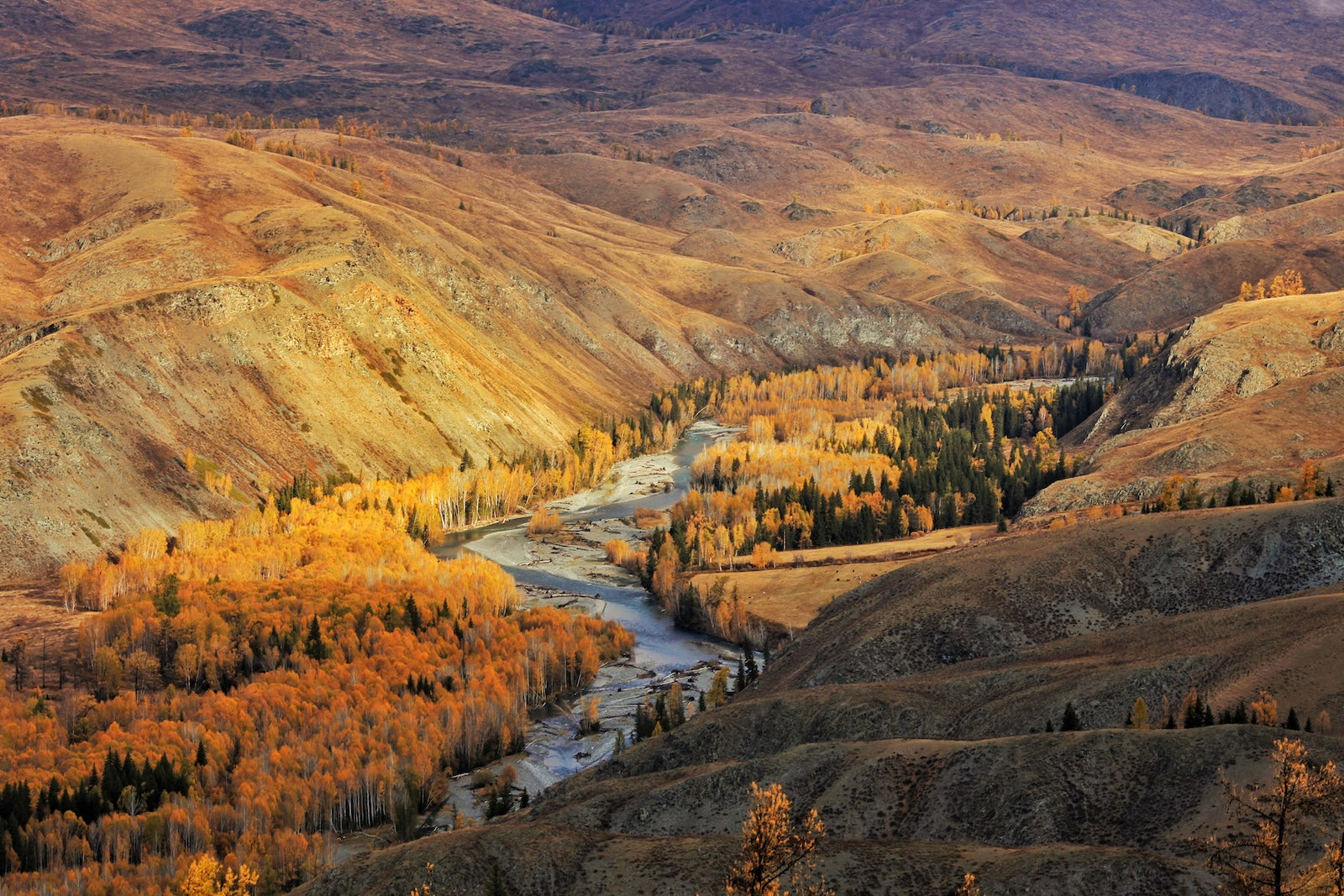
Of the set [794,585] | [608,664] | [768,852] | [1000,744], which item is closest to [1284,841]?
[768,852]

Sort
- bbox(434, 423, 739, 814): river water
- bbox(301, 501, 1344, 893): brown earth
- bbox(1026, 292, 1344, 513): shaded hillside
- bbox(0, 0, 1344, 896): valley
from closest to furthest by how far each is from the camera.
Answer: bbox(301, 501, 1344, 893): brown earth
bbox(0, 0, 1344, 896): valley
bbox(434, 423, 739, 814): river water
bbox(1026, 292, 1344, 513): shaded hillside

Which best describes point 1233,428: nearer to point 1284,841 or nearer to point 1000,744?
point 1000,744

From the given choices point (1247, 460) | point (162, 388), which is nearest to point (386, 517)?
point (162, 388)

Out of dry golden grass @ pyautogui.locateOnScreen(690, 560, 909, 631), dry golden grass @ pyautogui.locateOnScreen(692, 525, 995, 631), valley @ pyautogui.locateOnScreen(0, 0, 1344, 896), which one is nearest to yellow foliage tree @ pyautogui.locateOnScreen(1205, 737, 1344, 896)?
valley @ pyautogui.locateOnScreen(0, 0, 1344, 896)

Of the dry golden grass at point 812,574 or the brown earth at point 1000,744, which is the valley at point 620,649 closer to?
the brown earth at point 1000,744

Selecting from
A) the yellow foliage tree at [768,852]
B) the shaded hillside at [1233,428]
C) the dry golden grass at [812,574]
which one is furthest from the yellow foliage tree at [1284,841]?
the shaded hillside at [1233,428]

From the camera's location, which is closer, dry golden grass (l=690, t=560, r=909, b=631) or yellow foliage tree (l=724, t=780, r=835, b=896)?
yellow foliage tree (l=724, t=780, r=835, b=896)

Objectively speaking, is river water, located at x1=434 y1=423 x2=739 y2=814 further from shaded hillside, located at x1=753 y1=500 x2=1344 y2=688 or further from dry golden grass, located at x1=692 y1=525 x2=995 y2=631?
shaded hillside, located at x1=753 y1=500 x2=1344 y2=688
